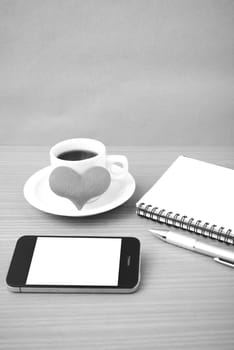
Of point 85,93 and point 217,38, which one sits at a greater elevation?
point 217,38

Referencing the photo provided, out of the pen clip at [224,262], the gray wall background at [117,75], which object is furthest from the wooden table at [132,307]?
the gray wall background at [117,75]

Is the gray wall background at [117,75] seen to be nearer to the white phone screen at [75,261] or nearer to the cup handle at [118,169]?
the cup handle at [118,169]

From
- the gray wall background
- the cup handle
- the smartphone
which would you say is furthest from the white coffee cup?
the gray wall background

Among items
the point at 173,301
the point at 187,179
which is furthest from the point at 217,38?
the point at 173,301

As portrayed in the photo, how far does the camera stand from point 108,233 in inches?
33.1

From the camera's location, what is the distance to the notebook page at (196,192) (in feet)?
2.74

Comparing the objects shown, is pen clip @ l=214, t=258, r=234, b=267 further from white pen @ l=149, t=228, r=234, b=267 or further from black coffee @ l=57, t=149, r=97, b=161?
black coffee @ l=57, t=149, r=97, b=161

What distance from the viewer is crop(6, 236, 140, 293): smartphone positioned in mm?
726

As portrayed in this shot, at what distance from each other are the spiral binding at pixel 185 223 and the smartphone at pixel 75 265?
0.07 metres

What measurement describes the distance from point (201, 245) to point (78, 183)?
8.3 inches

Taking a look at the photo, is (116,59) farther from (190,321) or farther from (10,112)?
(190,321)

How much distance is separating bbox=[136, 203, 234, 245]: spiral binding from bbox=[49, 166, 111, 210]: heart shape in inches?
3.0

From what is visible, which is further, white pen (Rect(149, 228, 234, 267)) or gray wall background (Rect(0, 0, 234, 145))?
gray wall background (Rect(0, 0, 234, 145))

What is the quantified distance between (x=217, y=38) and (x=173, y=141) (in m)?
0.34
